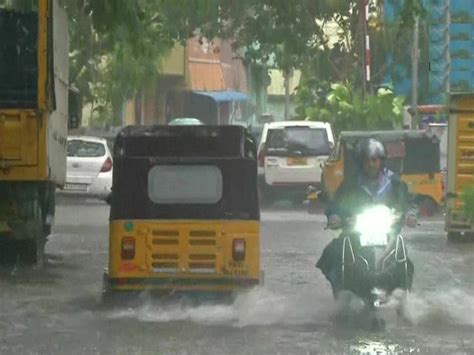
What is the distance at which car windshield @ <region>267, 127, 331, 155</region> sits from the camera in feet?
122

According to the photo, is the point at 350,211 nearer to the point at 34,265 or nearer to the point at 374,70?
the point at 34,265

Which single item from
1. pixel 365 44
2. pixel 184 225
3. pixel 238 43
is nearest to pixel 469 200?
pixel 184 225

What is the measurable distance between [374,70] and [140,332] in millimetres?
42089

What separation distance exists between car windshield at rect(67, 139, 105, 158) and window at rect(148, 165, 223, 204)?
800 inches

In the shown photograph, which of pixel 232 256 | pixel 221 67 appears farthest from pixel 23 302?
pixel 221 67

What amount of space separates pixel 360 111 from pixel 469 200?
21.8 m

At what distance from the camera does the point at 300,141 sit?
122 ft

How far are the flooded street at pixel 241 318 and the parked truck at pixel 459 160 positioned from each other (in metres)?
3.90

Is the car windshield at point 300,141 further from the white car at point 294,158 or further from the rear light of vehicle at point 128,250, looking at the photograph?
the rear light of vehicle at point 128,250

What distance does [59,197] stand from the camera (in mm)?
36938

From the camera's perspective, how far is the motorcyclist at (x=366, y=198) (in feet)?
48.1

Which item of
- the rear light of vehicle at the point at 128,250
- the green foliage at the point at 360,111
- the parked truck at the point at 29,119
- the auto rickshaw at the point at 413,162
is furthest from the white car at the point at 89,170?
the rear light of vehicle at the point at 128,250

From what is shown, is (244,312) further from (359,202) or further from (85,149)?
(85,149)

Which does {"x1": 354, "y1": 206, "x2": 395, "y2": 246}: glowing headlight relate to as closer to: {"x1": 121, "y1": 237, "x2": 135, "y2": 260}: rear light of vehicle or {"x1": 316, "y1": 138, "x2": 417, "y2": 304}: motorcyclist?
{"x1": 316, "y1": 138, "x2": 417, "y2": 304}: motorcyclist
